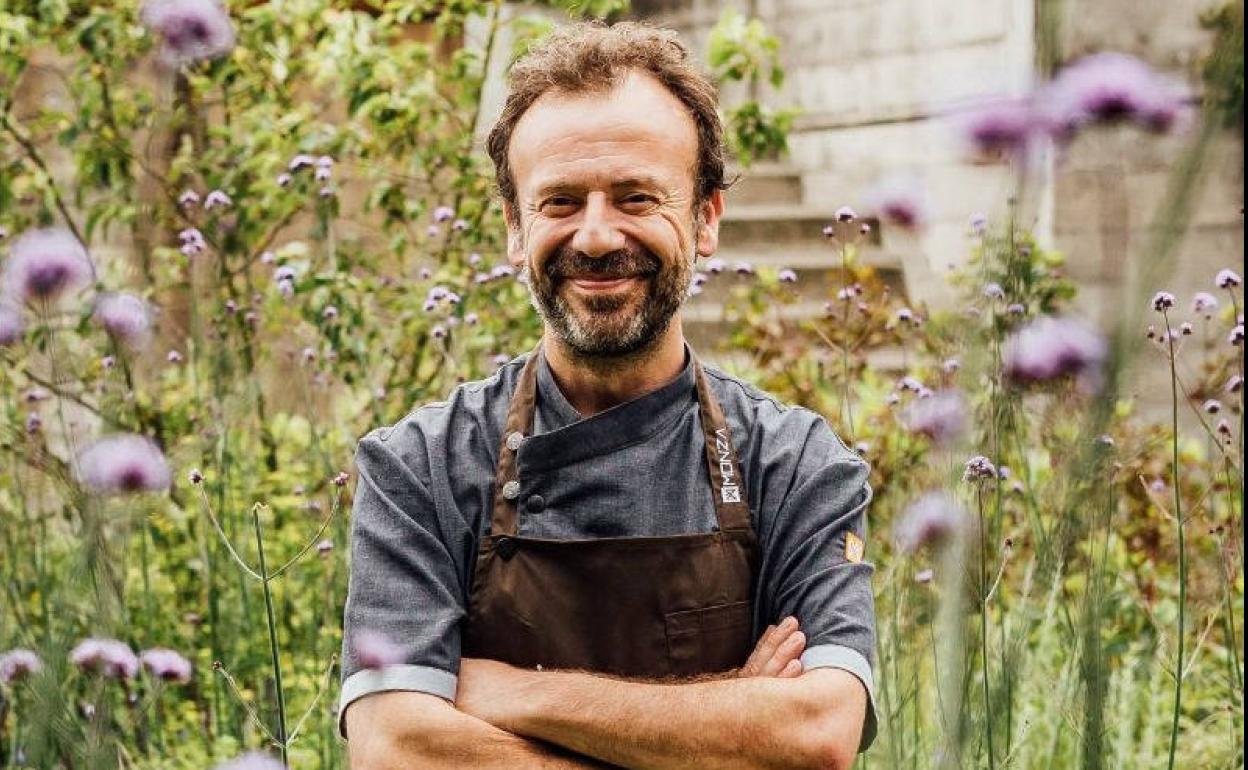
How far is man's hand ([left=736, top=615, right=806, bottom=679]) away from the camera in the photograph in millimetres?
1785

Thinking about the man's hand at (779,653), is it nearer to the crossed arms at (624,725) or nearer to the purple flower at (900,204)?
the crossed arms at (624,725)

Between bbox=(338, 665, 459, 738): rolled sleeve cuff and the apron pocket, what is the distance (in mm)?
270

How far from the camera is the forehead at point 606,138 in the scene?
1886 mm

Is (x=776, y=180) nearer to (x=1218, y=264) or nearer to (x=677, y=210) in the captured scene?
(x=1218, y=264)

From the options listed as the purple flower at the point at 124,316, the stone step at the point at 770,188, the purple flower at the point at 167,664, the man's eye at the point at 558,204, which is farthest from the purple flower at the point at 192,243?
the stone step at the point at 770,188

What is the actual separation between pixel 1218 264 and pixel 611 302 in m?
3.34

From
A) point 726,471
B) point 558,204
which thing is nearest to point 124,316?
point 558,204

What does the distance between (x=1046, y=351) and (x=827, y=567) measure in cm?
109

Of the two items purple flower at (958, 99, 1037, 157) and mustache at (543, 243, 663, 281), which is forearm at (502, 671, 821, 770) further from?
purple flower at (958, 99, 1037, 157)

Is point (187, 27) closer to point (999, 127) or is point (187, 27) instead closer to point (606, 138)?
point (606, 138)

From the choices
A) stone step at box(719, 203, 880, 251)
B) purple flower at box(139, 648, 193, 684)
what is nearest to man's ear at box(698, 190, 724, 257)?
purple flower at box(139, 648, 193, 684)

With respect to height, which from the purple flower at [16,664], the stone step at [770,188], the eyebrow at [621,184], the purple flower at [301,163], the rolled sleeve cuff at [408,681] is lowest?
the purple flower at [16,664]

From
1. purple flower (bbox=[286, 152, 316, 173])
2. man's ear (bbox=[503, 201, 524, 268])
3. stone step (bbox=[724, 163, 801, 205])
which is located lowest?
man's ear (bbox=[503, 201, 524, 268])

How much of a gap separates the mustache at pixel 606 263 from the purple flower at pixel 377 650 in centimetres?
49
